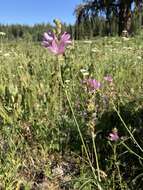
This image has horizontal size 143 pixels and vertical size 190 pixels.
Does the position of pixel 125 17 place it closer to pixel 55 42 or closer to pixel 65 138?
pixel 65 138

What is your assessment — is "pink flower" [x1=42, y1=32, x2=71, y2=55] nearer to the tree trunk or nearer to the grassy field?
the grassy field

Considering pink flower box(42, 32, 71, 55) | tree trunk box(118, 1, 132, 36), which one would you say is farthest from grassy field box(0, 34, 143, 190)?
tree trunk box(118, 1, 132, 36)

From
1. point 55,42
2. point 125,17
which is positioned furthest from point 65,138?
point 125,17

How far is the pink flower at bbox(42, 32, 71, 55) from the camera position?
204 centimetres

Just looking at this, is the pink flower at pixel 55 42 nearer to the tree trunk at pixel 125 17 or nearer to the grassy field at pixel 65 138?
the grassy field at pixel 65 138

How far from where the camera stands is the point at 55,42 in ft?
6.83

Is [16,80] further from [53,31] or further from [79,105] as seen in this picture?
[53,31]

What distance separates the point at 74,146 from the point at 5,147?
0.46 m

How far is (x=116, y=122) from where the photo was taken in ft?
12.0

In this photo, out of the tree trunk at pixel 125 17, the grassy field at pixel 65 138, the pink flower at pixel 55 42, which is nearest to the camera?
the pink flower at pixel 55 42

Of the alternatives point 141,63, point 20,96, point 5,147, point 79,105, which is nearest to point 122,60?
point 141,63

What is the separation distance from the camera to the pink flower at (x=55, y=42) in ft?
6.69

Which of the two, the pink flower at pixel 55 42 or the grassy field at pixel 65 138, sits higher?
the pink flower at pixel 55 42

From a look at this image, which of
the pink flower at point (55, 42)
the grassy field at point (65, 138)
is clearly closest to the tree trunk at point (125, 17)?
the grassy field at point (65, 138)
